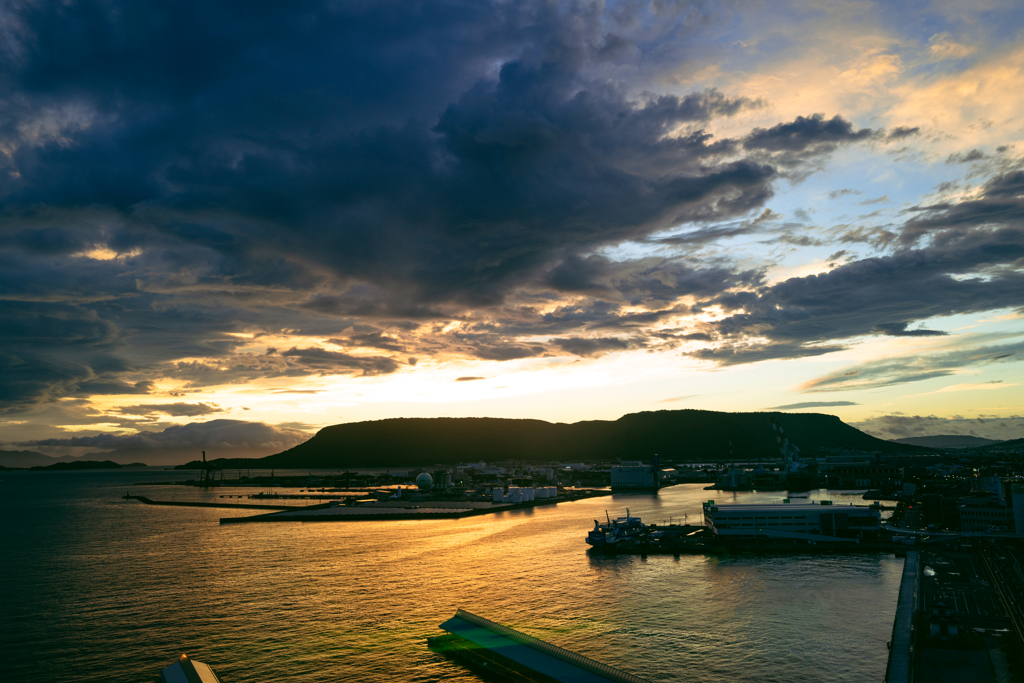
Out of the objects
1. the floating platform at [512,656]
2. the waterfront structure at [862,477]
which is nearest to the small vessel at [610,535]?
the floating platform at [512,656]

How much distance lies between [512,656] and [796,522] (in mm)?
43823

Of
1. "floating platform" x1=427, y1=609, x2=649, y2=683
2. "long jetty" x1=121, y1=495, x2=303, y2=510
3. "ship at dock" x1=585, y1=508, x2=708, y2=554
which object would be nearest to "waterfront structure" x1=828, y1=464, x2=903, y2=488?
"ship at dock" x1=585, y1=508, x2=708, y2=554

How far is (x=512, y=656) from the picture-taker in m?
22.2

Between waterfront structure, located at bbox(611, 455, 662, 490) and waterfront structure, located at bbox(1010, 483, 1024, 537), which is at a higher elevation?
waterfront structure, located at bbox(1010, 483, 1024, 537)

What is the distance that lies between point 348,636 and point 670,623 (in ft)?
51.7

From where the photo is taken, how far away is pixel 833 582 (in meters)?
38.8

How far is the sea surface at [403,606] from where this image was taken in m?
24.1

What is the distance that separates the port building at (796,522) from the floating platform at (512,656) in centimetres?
3745

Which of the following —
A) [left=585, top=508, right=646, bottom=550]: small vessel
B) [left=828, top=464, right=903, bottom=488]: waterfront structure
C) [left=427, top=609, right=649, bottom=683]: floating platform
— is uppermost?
[left=427, top=609, right=649, bottom=683]: floating platform

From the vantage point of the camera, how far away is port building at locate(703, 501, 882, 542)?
54406 mm

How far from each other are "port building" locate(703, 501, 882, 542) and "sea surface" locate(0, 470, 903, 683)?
549cm

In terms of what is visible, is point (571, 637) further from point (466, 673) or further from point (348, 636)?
point (348, 636)

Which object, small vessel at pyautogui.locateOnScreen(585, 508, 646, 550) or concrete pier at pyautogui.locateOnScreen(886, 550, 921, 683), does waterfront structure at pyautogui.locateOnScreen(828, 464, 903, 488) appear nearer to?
small vessel at pyautogui.locateOnScreen(585, 508, 646, 550)

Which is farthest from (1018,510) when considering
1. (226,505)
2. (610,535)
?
(226,505)
